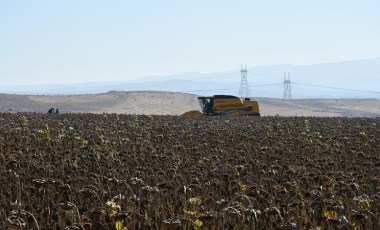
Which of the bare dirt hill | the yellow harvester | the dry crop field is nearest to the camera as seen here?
the dry crop field

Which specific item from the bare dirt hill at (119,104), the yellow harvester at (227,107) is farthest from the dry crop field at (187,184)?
the bare dirt hill at (119,104)

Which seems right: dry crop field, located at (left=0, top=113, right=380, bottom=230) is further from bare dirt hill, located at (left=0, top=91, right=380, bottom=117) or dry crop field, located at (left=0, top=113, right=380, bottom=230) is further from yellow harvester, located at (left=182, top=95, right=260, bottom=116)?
bare dirt hill, located at (left=0, top=91, right=380, bottom=117)

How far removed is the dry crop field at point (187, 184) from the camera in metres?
6.84

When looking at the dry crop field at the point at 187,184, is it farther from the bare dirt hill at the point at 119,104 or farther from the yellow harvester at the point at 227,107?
the bare dirt hill at the point at 119,104

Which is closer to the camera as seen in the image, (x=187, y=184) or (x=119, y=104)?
(x=187, y=184)

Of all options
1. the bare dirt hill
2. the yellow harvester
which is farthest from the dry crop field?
the bare dirt hill

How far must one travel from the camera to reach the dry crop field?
6844mm

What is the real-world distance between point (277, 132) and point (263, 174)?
11971mm

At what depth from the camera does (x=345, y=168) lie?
42.7ft

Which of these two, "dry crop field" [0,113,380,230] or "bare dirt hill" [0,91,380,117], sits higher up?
"dry crop field" [0,113,380,230]

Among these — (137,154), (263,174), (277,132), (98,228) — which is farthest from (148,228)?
(277,132)

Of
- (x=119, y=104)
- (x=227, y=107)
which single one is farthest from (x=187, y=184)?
(x=119, y=104)

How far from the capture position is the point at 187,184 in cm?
1009

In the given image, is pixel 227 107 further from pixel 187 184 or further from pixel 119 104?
pixel 119 104
